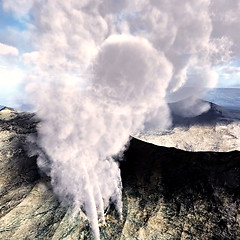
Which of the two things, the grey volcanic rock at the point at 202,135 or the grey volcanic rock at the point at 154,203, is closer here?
the grey volcanic rock at the point at 154,203

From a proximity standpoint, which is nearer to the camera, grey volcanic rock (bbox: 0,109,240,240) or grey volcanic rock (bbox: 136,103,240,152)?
grey volcanic rock (bbox: 0,109,240,240)

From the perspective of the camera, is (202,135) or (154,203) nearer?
(154,203)

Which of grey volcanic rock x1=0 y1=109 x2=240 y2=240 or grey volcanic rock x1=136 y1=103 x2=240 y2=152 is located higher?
grey volcanic rock x1=0 y1=109 x2=240 y2=240

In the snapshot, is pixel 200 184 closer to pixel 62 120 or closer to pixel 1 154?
pixel 62 120

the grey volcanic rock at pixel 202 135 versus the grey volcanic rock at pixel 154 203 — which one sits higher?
the grey volcanic rock at pixel 154 203

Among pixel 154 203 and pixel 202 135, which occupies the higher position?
pixel 154 203
